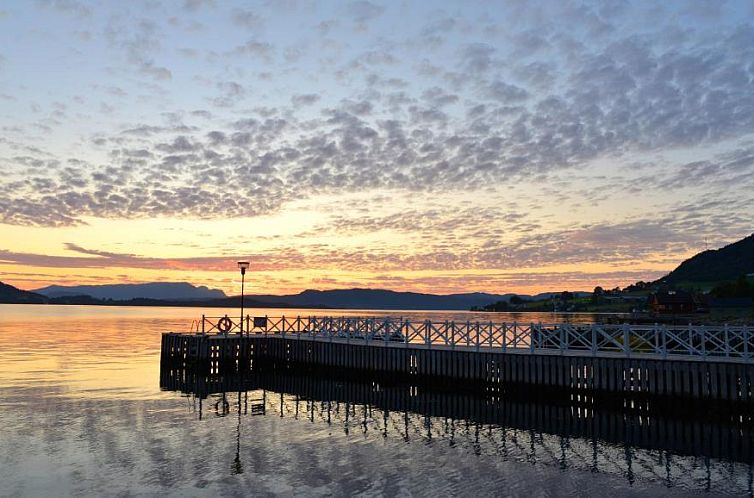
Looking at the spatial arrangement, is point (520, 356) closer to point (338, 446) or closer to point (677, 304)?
point (338, 446)

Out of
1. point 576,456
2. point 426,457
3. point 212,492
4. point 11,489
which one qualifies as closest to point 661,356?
point 576,456

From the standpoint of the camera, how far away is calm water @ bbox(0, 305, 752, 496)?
15742 mm

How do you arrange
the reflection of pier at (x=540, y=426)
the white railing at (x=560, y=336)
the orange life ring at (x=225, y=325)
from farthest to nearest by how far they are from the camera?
1. the orange life ring at (x=225, y=325)
2. the white railing at (x=560, y=336)
3. the reflection of pier at (x=540, y=426)

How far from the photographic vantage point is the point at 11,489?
15.2 m

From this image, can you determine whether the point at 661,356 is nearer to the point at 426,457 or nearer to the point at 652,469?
the point at 652,469

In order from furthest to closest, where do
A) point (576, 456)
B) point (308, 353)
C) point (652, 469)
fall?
point (308, 353) → point (576, 456) → point (652, 469)

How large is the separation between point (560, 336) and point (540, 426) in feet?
27.7

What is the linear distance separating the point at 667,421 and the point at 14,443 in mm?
24783

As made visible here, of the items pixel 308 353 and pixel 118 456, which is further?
pixel 308 353

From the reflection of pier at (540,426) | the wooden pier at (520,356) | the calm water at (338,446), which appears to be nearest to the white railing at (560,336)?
the wooden pier at (520,356)

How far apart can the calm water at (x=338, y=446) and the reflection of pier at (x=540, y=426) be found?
0.26 feet

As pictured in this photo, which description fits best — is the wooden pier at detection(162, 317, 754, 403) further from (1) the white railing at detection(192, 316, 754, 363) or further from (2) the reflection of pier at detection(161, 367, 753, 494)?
(2) the reflection of pier at detection(161, 367, 753, 494)

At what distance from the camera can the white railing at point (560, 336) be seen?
2819cm

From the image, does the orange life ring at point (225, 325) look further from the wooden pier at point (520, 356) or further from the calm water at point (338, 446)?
the calm water at point (338, 446)
